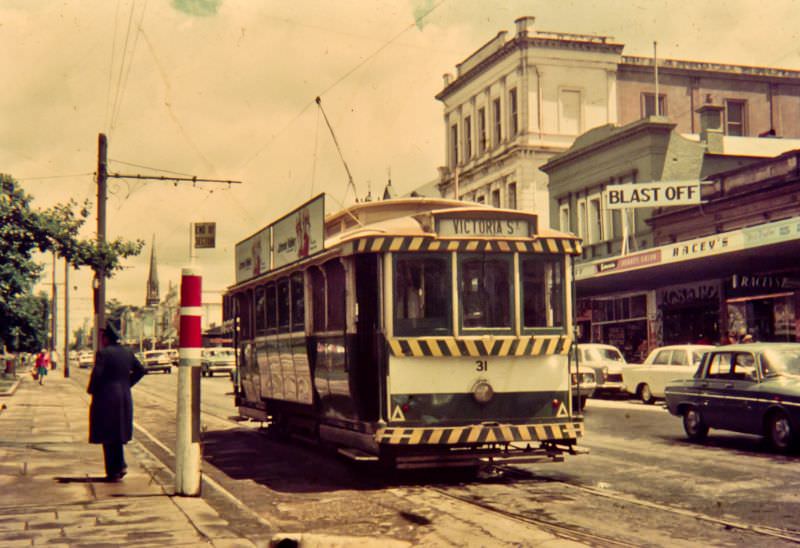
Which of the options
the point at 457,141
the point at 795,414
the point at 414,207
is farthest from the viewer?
the point at 457,141

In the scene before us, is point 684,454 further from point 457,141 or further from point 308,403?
point 457,141

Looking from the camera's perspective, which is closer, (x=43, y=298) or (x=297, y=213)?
(x=297, y=213)

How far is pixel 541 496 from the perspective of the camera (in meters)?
10.0

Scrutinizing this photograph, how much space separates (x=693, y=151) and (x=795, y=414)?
1033 inches

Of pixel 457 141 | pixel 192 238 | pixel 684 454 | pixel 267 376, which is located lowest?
pixel 684 454

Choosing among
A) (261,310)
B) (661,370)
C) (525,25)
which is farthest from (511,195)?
(261,310)

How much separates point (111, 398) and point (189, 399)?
150cm

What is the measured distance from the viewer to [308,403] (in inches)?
510

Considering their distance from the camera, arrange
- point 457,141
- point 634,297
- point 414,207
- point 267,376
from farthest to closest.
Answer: point 457,141, point 634,297, point 267,376, point 414,207

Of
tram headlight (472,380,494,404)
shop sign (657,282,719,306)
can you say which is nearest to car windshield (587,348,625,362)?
shop sign (657,282,719,306)

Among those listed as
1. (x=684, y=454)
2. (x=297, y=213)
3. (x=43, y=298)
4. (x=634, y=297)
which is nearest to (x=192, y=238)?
(x=297, y=213)

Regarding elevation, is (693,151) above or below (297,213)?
above

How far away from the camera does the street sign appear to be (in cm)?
1038

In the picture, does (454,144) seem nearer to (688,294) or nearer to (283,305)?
(688,294)
